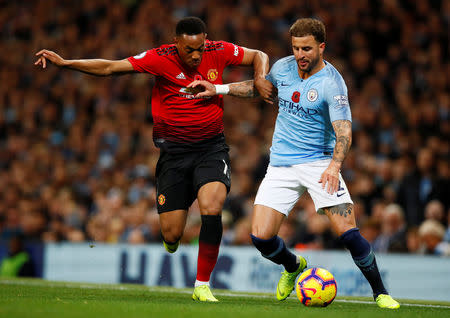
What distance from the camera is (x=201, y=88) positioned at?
23.2 ft

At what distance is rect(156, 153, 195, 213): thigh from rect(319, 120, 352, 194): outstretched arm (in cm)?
149

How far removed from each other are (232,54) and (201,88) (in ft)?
1.80

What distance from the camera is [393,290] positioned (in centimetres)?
969

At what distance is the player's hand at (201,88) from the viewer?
688cm

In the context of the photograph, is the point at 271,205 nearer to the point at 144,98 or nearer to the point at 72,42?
the point at 144,98

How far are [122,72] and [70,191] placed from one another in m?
8.72

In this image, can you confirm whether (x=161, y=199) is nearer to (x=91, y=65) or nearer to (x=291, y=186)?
(x=291, y=186)

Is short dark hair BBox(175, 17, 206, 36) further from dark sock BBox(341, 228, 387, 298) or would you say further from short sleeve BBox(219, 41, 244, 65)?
dark sock BBox(341, 228, 387, 298)

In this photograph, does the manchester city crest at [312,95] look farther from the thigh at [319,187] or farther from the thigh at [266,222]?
the thigh at [266,222]

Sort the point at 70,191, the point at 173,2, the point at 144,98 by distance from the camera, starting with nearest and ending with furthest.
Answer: the point at 70,191
the point at 144,98
the point at 173,2

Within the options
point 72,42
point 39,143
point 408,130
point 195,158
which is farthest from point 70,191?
point 195,158

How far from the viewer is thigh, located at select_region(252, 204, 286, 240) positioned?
6797mm

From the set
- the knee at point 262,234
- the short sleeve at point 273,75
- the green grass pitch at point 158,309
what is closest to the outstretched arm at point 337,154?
the knee at point 262,234

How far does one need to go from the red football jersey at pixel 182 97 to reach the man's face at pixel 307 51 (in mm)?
940
